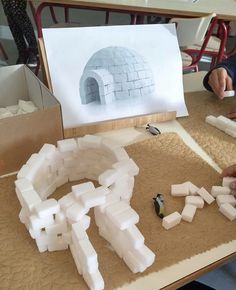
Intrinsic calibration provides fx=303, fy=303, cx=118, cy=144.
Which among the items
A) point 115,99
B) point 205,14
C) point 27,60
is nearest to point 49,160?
point 115,99

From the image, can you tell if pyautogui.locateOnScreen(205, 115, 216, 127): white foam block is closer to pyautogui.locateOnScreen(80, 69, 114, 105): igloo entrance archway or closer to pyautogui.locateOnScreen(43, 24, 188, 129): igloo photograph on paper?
pyautogui.locateOnScreen(43, 24, 188, 129): igloo photograph on paper

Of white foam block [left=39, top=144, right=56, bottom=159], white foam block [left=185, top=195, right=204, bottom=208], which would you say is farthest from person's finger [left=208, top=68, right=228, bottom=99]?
white foam block [left=39, top=144, right=56, bottom=159]

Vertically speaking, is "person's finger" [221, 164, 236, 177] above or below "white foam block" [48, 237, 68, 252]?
above

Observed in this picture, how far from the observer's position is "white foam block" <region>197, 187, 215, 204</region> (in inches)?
24.7

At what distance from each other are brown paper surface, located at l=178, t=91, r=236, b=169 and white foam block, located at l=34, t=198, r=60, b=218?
1.41ft

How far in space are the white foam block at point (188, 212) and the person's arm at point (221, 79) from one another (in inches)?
19.2

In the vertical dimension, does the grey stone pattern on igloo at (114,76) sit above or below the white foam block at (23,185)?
above

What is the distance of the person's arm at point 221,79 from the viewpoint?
3.16 ft

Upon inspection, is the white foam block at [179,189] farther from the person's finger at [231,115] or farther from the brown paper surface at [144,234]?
the person's finger at [231,115]

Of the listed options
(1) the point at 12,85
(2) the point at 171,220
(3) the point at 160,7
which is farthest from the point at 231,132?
(3) the point at 160,7

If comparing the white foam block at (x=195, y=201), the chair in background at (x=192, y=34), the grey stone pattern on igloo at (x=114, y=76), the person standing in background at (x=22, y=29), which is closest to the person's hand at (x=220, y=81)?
the grey stone pattern on igloo at (x=114, y=76)

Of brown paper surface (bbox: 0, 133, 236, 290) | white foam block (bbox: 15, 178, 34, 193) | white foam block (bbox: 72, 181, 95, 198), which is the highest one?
Result: white foam block (bbox: 72, 181, 95, 198)

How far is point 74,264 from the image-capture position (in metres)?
0.50

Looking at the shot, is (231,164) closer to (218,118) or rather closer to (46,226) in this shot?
(218,118)
